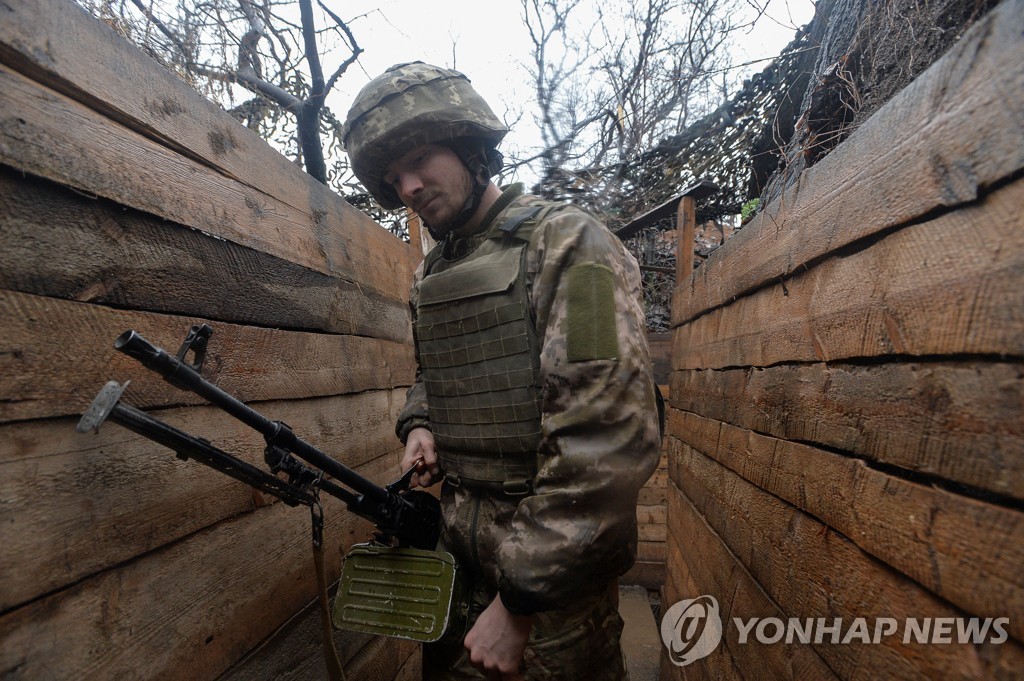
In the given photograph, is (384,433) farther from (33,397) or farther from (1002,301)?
(1002,301)

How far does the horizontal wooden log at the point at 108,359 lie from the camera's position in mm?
998

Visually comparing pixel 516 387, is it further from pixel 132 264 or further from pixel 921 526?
pixel 132 264

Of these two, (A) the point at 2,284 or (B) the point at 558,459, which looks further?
(B) the point at 558,459

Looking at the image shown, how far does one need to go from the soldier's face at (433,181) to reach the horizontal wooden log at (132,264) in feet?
2.03

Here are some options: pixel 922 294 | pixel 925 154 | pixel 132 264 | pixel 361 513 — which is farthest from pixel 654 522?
pixel 132 264

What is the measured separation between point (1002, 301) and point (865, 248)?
39 centimetres

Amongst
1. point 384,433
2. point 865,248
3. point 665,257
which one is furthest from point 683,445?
point 665,257

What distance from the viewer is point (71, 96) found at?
3.73ft

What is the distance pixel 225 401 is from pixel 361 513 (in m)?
0.70

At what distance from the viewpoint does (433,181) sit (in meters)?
1.69

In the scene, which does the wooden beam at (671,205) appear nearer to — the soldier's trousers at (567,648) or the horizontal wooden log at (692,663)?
the horizontal wooden log at (692,663)

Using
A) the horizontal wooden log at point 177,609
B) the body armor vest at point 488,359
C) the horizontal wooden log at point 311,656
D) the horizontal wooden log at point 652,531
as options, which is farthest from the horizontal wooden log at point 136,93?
the horizontal wooden log at point 652,531

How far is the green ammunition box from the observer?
4.88 ft

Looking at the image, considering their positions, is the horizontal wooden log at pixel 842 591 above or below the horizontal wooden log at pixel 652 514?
above
